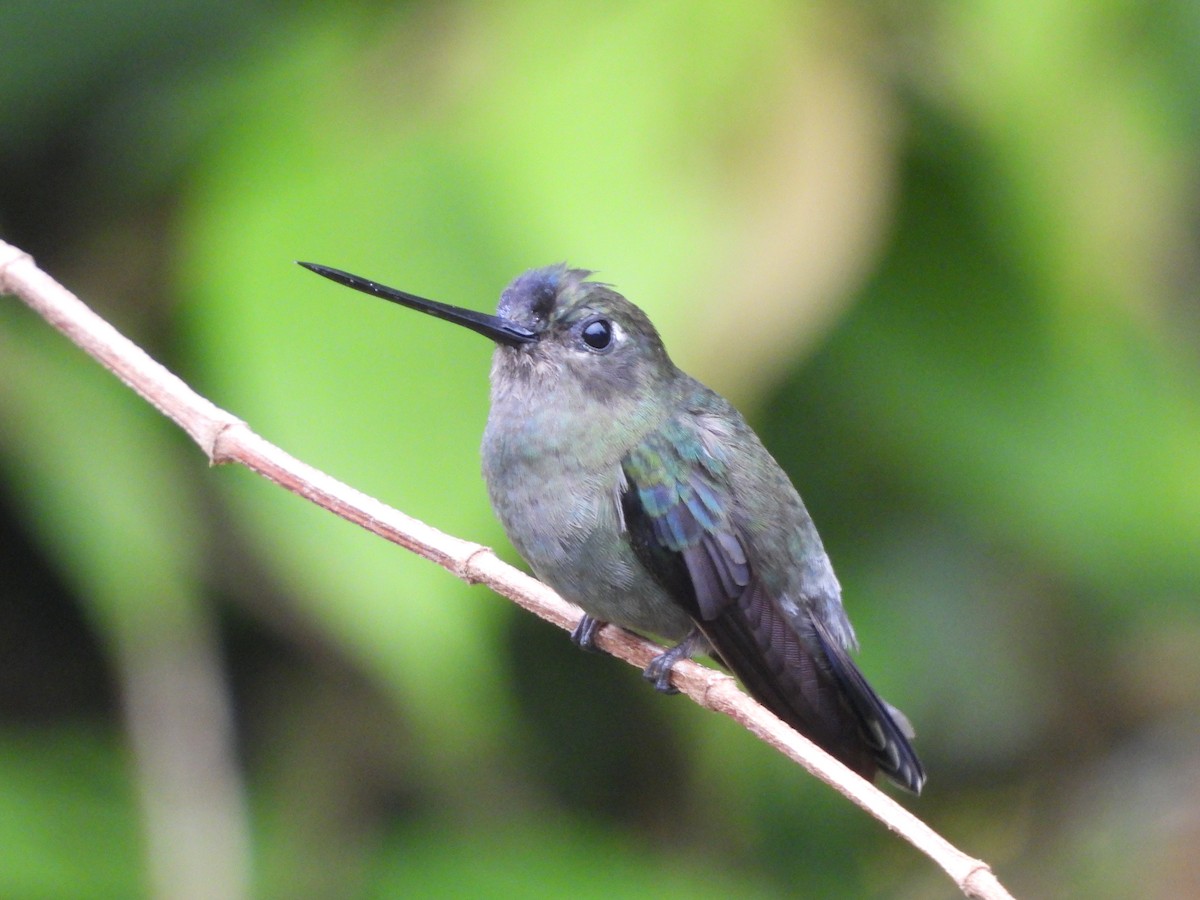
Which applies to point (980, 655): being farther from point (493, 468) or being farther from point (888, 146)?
point (493, 468)

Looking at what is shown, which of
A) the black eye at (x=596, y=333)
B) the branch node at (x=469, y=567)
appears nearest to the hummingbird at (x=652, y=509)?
the black eye at (x=596, y=333)

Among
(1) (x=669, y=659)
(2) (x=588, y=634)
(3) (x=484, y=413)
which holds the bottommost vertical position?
(1) (x=669, y=659)

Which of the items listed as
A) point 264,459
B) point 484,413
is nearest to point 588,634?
point 484,413

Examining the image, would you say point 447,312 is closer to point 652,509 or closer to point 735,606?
point 652,509

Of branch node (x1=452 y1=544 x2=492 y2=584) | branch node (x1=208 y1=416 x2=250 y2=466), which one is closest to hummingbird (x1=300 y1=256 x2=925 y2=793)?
branch node (x1=452 y1=544 x2=492 y2=584)

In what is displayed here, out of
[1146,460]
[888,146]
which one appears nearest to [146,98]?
[888,146]

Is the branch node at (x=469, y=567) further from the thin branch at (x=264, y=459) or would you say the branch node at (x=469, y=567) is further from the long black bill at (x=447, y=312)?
the long black bill at (x=447, y=312)
